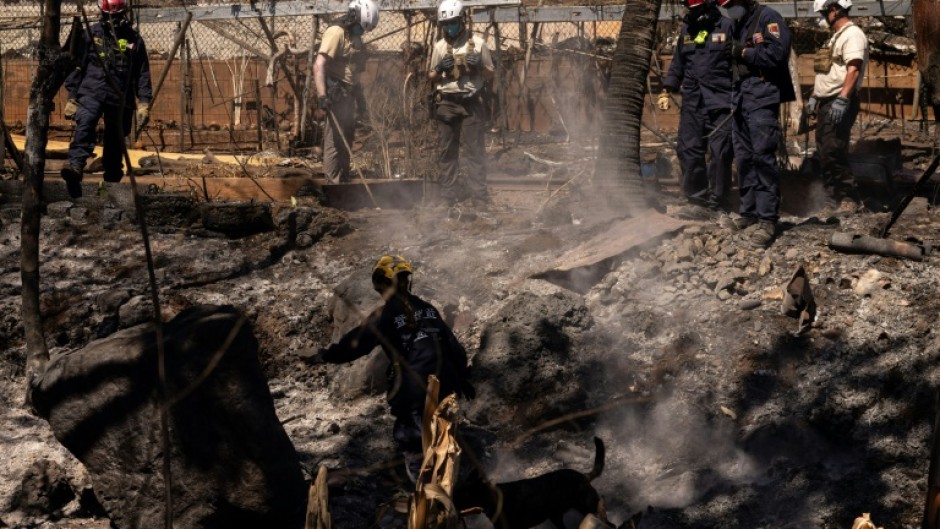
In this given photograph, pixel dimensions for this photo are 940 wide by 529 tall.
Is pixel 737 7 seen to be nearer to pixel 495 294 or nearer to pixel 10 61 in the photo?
pixel 495 294

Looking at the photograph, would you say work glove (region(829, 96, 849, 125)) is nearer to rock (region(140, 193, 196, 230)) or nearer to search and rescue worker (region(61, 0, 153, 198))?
rock (region(140, 193, 196, 230))

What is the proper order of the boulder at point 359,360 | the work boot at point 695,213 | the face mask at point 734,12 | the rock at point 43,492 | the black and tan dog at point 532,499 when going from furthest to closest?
1. the work boot at point 695,213
2. the face mask at point 734,12
3. the boulder at point 359,360
4. the rock at point 43,492
5. the black and tan dog at point 532,499

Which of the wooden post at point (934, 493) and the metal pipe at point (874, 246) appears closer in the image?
the wooden post at point (934, 493)

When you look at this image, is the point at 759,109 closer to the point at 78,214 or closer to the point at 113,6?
the point at 113,6

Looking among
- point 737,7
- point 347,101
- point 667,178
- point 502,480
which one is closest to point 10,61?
point 347,101

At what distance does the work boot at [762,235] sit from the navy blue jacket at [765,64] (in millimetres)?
904

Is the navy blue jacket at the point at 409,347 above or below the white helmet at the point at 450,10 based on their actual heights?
below

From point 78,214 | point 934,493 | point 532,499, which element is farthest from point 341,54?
point 934,493

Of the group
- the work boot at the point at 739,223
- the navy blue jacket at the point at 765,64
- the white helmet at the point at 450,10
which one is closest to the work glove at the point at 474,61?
the white helmet at the point at 450,10

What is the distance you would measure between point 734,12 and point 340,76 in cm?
396

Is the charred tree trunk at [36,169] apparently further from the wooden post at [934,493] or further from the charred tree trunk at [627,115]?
the wooden post at [934,493]

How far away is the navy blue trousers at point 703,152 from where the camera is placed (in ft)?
29.2

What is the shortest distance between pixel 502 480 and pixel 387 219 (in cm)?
415

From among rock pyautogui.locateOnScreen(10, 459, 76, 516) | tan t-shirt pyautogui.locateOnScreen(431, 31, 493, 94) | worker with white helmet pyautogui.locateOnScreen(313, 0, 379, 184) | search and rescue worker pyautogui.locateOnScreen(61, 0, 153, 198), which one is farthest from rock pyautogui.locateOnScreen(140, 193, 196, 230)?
rock pyautogui.locateOnScreen(10, 459, 76, 516)
